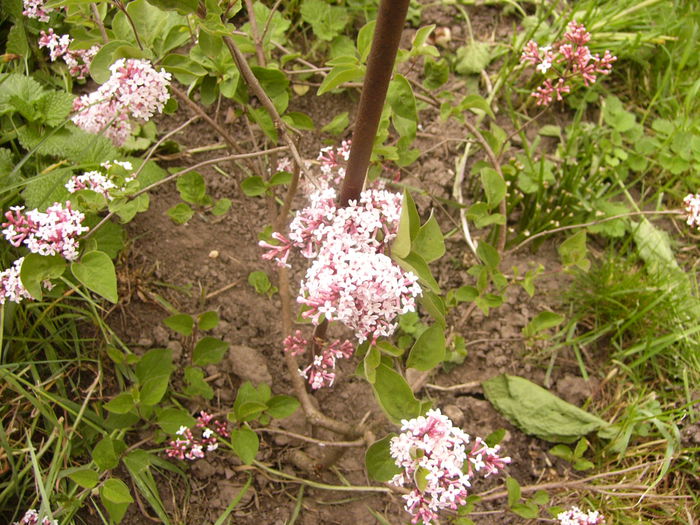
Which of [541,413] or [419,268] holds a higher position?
[419,268]

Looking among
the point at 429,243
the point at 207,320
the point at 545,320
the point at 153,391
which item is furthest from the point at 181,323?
the point at 545,320

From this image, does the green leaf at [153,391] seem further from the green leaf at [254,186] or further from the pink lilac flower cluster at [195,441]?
the green leaf at [254,186]

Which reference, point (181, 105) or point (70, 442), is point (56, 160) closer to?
point (181, 105)

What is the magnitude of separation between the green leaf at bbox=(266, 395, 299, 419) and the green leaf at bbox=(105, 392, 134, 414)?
1.18 feet

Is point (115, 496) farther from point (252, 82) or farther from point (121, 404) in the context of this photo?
point (252, 82)

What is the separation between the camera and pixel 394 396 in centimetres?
128

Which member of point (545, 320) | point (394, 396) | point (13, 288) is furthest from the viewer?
point (545, 320)

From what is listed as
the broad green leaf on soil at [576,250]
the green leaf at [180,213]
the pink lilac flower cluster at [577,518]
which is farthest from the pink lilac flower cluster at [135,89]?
the pink lilac flower cluster at [577,518]

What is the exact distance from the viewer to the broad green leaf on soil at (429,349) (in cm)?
133

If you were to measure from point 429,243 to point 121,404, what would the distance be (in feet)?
3.05

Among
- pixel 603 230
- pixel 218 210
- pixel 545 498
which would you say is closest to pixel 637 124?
pixel 603 230

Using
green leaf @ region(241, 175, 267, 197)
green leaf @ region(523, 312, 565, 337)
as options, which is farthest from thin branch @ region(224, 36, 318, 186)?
green leaf @ region(523, 312, 565, 337)

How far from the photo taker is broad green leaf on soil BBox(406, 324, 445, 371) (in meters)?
1.33

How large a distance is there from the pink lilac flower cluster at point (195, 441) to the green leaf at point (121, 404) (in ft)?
0.49
